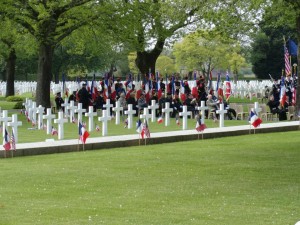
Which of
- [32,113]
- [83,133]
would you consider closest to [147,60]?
[32,113]

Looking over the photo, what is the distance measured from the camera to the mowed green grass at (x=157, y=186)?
12078mm

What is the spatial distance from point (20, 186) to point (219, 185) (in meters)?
3.52

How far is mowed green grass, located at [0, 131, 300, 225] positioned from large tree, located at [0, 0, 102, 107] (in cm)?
1646

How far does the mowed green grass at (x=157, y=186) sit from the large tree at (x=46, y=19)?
16.5 m

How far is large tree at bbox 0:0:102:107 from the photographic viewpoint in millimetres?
37188

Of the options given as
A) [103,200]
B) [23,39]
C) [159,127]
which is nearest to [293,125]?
[159,127]

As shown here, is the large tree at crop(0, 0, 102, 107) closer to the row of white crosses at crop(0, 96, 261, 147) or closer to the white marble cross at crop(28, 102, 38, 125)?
the row of white crosses at crop(0, 96, 261, 147)

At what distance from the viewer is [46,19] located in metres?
37.5

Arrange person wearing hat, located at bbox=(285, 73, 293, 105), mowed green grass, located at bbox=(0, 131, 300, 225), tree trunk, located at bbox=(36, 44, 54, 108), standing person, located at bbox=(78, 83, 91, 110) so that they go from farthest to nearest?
tree trunk, located at bbox=(36, 44, 54, 108) → person wearing hat, located at bbox=(285, 73, 293, 105) → standing person, located at bbox=(78, 83, 91, 110) → mowed green grass, located at bbox=(0, 131, 300, 225)

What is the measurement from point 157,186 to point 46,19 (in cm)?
2346

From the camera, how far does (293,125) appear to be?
94.8ft

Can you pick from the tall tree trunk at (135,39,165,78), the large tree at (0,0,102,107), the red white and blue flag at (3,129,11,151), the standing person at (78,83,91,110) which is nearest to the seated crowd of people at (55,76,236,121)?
the standing person at (78,83,91,110)

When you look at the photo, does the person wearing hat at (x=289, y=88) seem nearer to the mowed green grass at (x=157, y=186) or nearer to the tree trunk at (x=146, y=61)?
the tree trunk at (x=146, y=61)

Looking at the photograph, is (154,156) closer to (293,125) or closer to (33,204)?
(33,204)
